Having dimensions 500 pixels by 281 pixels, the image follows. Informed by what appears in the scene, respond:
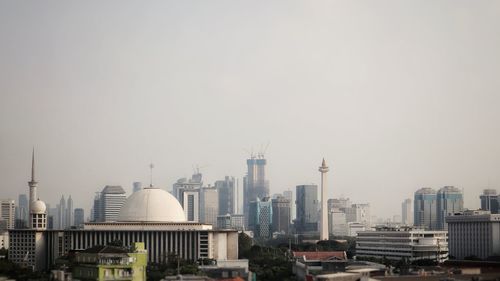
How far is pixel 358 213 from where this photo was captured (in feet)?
502

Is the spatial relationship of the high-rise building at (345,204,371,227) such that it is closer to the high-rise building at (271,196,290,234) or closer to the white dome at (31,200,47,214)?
the high-rise building at (271,196,290,234)

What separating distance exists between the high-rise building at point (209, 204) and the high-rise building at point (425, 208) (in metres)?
38.2

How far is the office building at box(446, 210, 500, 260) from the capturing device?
62.3 meters

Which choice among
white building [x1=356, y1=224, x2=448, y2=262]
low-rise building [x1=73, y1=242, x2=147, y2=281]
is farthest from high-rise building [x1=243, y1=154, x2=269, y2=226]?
low-rise building [x1=73, y1=242, x2=147, y2=281]

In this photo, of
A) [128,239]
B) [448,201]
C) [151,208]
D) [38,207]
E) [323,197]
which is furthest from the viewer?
[448,201]

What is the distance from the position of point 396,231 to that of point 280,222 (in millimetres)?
65475

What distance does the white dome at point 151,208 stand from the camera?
61.5 m

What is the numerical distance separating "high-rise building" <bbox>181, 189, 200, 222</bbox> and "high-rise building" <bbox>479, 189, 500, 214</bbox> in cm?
5011

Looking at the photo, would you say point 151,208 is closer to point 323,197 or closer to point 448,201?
point 323,197

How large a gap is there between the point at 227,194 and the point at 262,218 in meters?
36.8

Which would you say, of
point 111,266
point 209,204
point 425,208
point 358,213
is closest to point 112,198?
point 209,204

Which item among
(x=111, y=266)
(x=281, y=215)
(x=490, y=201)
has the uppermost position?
(x=490, y=201)

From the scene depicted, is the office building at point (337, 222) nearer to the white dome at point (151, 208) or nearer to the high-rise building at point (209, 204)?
the high-rise building at point (209, 204)

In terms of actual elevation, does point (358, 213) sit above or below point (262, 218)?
above
